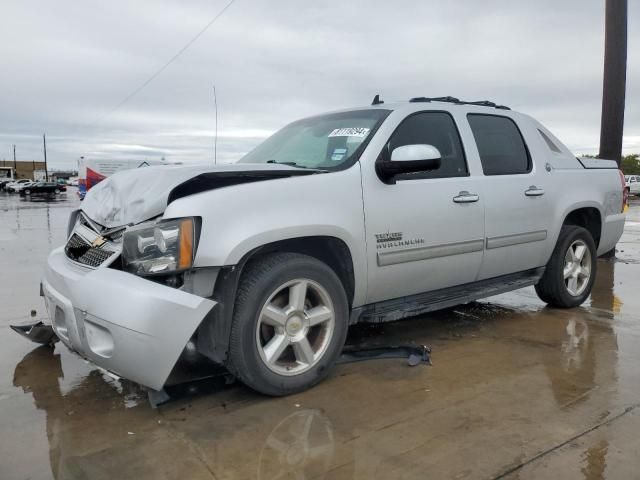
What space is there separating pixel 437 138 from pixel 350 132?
2.33ft

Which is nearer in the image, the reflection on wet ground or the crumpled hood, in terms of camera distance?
the reflection on wet ground

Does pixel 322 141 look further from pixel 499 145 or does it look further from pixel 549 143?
pixel 549 143

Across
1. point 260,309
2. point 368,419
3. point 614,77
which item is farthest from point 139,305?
point 614,77

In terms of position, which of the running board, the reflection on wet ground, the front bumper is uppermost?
the front bumper

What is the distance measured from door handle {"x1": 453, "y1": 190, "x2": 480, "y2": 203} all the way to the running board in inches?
26.5

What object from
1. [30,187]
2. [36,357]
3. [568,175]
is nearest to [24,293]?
[36,357]

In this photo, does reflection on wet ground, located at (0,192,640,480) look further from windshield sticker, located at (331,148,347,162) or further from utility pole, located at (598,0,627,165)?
utility pole, located at (598,0,627,165)

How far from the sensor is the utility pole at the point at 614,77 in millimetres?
8320

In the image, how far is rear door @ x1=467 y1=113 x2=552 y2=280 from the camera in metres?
4.21

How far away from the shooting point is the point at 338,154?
3656 mm

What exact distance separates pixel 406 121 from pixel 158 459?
8.65 feet

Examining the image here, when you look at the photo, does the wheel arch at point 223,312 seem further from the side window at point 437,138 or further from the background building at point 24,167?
the background building at point 24,167

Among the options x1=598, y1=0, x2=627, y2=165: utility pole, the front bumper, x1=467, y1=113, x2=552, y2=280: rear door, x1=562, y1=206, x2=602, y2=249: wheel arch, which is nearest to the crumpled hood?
the front bumper

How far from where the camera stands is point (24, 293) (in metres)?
5.80
